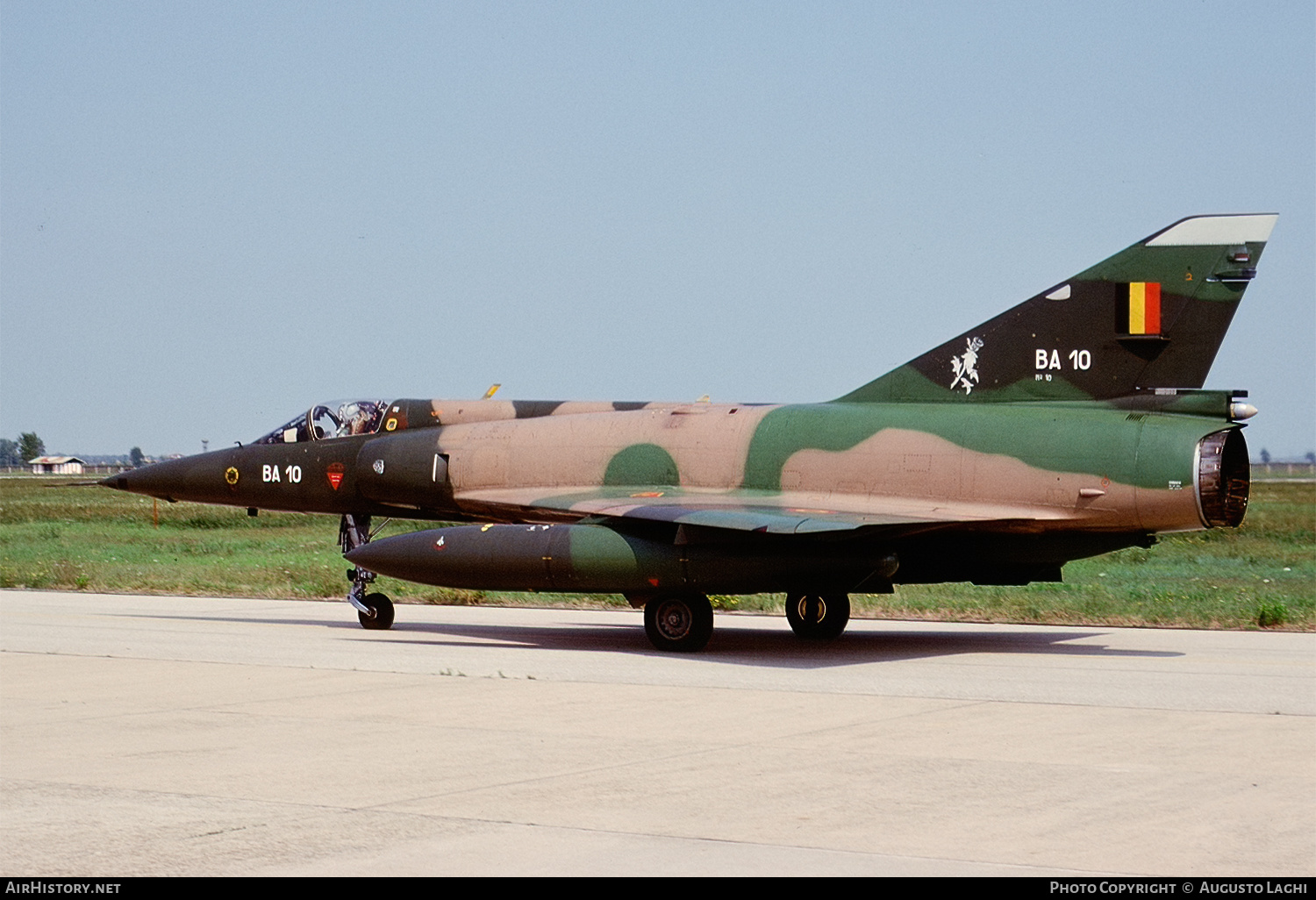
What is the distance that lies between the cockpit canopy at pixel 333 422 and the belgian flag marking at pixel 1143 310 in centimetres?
955

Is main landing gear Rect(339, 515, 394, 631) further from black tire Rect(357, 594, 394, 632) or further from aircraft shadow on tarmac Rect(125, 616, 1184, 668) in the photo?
aircraft shadow on tarmac Rect(125, 616, 1184, 668)

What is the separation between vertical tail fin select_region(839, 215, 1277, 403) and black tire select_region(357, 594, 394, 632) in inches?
284

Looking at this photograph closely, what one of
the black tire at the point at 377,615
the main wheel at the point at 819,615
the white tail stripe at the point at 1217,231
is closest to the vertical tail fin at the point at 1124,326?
the white tail stripe at the point at 1217,231

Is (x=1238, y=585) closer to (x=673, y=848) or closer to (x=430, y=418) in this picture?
(x=430, y=418)

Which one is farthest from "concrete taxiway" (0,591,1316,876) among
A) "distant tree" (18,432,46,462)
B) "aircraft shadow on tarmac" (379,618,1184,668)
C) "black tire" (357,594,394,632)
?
"distant tree" (18,432,46,462)

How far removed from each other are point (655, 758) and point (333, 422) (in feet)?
39.6

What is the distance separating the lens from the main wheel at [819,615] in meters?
18.2

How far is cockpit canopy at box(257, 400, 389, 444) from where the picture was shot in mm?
20531

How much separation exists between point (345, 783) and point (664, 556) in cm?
780

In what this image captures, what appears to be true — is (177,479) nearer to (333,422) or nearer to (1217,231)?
(333,422)

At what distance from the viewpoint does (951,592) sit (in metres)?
24.2

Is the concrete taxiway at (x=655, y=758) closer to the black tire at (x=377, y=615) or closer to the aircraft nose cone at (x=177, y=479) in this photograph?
the black tire at (x=377, y=615)

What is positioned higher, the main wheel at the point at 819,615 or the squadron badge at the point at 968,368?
the squadron badge at the point at 968,368

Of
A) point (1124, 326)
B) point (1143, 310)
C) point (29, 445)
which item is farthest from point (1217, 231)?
Result: point (29, 445)
